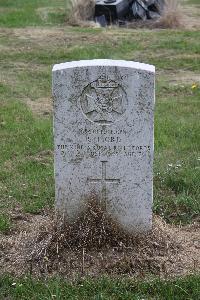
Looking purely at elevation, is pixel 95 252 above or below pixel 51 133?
above

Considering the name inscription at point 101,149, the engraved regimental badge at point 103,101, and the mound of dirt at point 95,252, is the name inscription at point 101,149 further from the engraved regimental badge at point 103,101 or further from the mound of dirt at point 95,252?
the mound of dirt at point 95,252

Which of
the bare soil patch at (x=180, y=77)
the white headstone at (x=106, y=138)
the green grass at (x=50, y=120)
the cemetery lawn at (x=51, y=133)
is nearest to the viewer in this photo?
the cemetery lawn at (x=51, y=133)

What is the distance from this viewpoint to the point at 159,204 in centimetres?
583

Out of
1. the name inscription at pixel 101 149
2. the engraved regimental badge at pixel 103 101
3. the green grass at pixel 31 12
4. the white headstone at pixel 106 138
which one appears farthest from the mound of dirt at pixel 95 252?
the green grass at pixel 31 12

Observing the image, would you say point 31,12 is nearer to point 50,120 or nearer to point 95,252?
point 50,120

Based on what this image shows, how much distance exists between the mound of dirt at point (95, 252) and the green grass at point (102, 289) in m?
0.14

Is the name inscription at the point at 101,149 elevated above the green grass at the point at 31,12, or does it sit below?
above

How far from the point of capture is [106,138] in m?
4.79

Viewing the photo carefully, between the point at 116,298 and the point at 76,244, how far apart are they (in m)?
0.64

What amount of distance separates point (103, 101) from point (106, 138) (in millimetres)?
275

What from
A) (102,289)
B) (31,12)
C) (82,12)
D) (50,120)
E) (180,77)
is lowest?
(31,12)

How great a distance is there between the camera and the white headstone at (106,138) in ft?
15.3

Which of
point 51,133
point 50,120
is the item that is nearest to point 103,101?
point 51,133

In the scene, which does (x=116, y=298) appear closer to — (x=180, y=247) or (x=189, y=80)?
(x=180, y=247)
